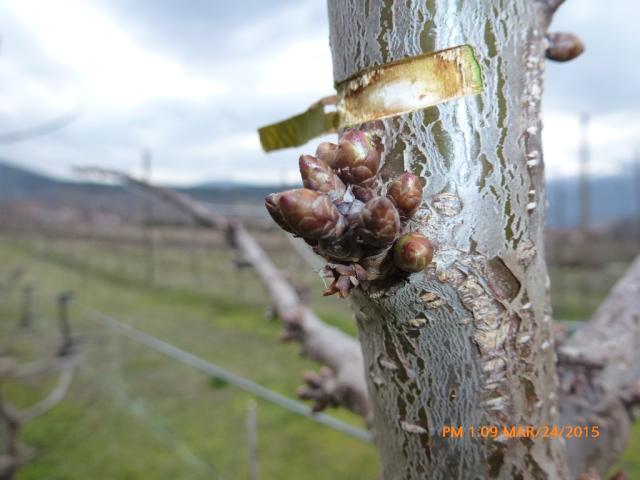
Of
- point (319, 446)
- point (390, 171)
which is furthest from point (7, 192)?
point (390, 171)

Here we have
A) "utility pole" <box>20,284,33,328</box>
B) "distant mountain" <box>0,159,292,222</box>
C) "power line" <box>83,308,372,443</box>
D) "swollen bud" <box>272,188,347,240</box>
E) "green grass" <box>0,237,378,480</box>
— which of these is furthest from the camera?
"distant mountain" <box>0,159,292,222</box>

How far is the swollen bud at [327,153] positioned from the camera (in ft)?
0.51

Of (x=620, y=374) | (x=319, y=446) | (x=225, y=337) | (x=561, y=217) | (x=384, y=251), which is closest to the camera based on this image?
(x=384, y=251)

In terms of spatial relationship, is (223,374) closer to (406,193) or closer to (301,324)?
(301,324)

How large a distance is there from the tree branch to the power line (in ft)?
1.54

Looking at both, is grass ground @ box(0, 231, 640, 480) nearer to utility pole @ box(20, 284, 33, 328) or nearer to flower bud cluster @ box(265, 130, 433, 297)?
utility pole @ box(20, 284, 33, 328)

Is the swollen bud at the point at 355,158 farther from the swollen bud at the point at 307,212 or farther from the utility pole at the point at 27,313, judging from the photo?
the utility pole at the point at 27,313

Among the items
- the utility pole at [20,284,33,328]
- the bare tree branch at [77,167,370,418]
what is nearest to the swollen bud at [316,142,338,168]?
the bare tree branch at [77,167,370,418]

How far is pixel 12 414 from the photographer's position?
997 millimetres

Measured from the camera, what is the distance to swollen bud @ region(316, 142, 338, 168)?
0.16m

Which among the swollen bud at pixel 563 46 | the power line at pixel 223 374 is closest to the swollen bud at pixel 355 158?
the swollen bud at pixel 563 46

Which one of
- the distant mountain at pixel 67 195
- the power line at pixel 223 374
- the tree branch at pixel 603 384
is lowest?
the power line at pixel 223 374

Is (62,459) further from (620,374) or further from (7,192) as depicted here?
(7,192)

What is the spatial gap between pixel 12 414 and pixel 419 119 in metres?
1.19
